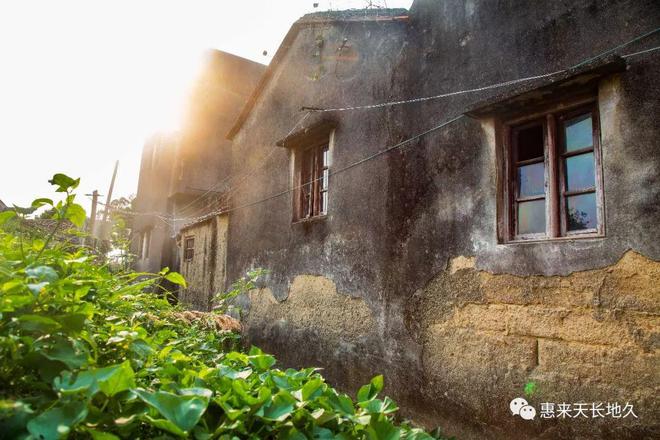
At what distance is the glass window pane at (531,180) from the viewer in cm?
353

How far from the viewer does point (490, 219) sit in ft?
12.0

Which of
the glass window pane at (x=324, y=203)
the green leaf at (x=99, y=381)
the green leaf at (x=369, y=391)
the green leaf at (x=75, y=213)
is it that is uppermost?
the glass window pane at (x=324, y=203)

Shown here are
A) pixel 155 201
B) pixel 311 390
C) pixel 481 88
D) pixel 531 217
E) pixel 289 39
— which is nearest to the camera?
pixel 311 390

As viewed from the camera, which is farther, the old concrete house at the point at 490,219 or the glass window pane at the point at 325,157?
the glass window pane at the point at 325,157

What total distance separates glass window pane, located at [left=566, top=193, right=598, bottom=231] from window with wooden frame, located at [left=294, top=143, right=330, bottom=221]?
3259 mm

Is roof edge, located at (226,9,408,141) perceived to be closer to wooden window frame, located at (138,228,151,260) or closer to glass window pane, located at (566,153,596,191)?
glass window pane, located at (566,153,596,191)

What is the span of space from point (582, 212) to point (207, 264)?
8124 millimetres

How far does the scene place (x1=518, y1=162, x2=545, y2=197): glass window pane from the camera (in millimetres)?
3527

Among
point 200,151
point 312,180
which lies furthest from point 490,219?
point 200,151

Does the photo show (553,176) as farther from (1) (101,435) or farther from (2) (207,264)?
(2) (207,264)

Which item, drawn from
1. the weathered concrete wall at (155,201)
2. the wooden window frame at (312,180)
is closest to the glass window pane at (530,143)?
the wooden window frame at (312,180)

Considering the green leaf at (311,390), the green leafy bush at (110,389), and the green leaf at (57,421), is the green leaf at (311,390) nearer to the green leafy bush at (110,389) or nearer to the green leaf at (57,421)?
the green leafy bush at (110,389)

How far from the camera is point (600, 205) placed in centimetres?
308

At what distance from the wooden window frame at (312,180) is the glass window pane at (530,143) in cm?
277
